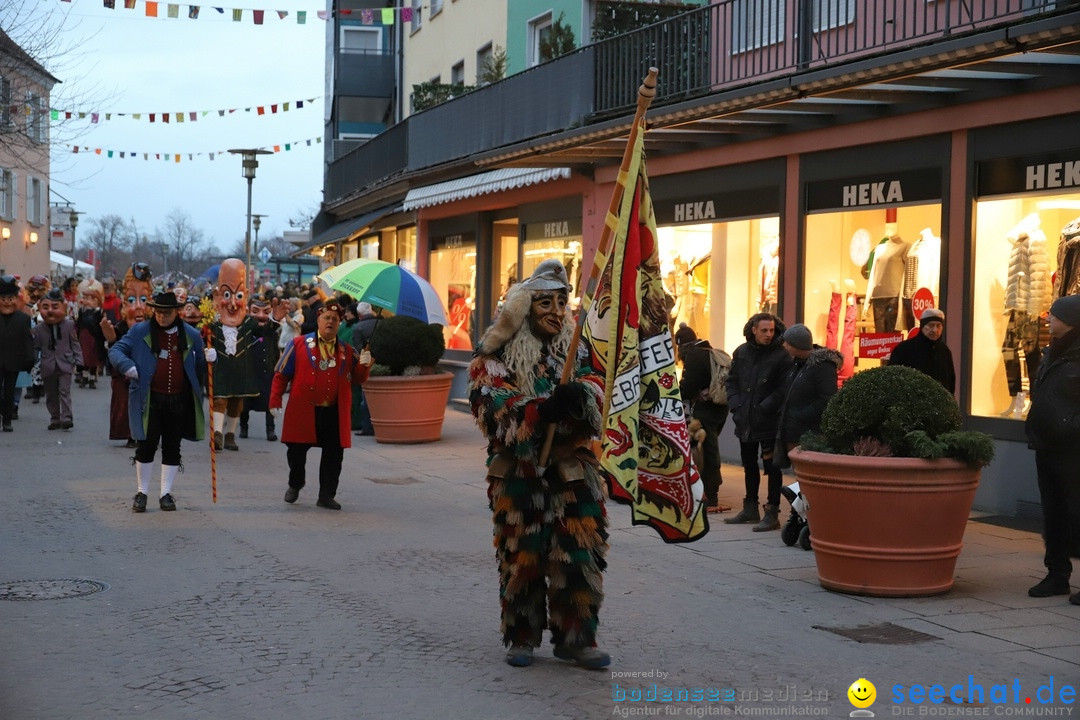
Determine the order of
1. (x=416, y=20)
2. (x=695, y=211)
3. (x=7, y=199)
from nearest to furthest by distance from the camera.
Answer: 1. (x=695, y=211)
2. (x=416, y=20)
3. (x=7, y=199)

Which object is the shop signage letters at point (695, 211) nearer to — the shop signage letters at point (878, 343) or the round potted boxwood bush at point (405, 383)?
the shop signage letters at point (878, 343)

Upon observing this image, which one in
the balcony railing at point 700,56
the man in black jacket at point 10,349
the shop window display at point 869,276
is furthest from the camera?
the man in black jacket at point 10,349

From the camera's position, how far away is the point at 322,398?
37.5 ft

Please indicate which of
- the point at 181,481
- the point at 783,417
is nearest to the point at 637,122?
the point at 783,417

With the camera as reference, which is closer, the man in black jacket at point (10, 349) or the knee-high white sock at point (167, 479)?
the knee-high white sock at point (167, 479)

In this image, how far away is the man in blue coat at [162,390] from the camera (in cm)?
1109

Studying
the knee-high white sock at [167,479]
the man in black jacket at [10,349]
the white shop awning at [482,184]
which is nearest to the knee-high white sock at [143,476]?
the knee-high white sock at [167,479]

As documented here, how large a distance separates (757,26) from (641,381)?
10.4 m

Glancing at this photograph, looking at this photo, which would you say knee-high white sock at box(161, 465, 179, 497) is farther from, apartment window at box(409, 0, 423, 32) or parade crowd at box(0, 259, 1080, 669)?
apartment window at box(409, 0, 423, 32)

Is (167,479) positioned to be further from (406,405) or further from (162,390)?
(406,405)

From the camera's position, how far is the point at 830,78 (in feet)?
38.3

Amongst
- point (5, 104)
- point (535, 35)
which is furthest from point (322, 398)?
point (535, 35)

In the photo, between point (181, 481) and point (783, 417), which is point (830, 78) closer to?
point (783, 417)

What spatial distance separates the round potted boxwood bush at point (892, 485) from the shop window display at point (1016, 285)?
3.71 m
